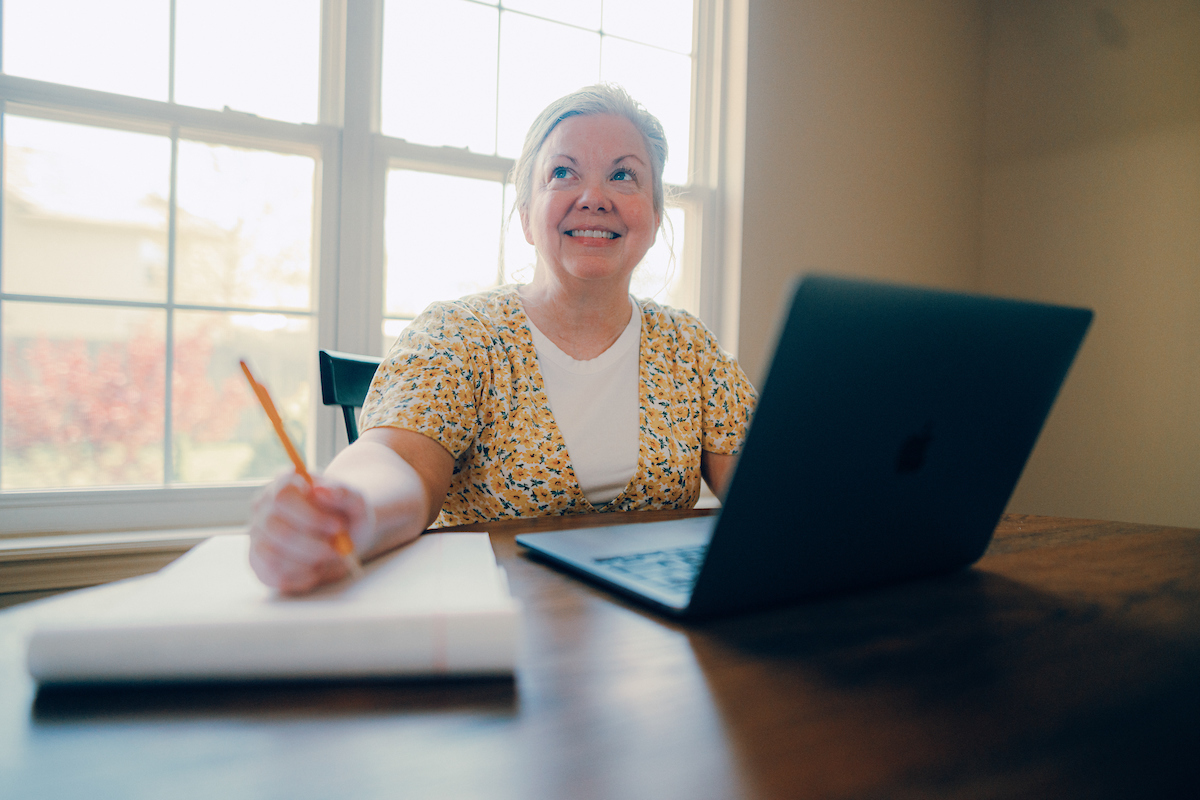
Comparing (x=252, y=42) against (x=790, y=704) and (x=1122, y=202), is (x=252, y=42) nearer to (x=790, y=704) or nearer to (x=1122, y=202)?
(x=790, y=704)

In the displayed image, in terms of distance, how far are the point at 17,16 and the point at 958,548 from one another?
244cm

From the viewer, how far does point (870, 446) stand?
498 millimetres

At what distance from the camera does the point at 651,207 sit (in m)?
1.50

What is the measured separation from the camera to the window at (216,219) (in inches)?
71.1

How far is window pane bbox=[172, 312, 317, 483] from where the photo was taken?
1.97 m

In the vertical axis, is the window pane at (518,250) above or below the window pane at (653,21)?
below

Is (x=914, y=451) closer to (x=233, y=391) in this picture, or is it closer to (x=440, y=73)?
(x=233, y=391)

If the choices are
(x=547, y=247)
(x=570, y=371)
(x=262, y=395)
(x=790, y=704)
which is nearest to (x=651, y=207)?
(x=547, y=247)

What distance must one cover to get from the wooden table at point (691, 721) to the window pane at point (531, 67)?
218 cm

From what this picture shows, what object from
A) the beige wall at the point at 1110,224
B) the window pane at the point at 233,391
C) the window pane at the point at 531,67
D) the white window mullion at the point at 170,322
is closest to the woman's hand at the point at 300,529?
the window pane at the point at 233,391

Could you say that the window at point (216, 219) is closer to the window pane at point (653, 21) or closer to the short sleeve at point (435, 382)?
the window pane at point (653, 21)

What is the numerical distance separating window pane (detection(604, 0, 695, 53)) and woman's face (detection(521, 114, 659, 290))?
146cm

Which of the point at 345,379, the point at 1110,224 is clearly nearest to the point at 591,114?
the point at 345,379

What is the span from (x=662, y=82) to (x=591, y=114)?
155 cm
